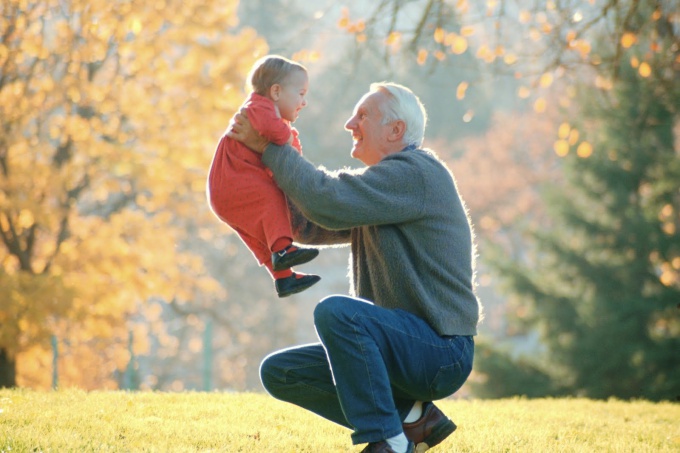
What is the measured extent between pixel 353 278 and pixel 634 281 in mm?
10899

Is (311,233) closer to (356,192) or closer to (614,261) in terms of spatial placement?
(356,192)

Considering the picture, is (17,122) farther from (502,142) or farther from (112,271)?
(502,142)

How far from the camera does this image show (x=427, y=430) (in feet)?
11.6

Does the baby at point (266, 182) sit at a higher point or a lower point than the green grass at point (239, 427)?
higher

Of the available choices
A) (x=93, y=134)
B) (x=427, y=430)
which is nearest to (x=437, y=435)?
(x=427, y=430)

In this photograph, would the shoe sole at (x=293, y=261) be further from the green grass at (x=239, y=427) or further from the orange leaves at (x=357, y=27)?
the orange leaves at (x=357, y=27)

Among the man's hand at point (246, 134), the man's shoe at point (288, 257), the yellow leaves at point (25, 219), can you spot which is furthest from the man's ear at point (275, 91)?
the yellow leaves at point (25, 219)

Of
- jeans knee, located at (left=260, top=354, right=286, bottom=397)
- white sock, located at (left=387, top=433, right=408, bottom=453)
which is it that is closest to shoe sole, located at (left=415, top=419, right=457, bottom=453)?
white sock, located at (left=387, top=433, right=408, bottom=453)

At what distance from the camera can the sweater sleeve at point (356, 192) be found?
133 inches

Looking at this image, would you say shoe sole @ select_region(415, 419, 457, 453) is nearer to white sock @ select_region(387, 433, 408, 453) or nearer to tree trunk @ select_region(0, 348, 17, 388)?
white sock @ select_region(387, 433, 408, 453)

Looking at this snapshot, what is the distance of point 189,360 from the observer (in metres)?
28.7

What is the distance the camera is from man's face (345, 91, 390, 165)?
366cm

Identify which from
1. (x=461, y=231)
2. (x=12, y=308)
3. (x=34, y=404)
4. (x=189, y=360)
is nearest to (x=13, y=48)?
(x=12, y=308)

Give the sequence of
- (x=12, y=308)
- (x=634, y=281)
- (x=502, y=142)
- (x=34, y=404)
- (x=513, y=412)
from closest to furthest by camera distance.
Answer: (x=34, y=404)
(x=513, y=412)
(x=12, y=308)
(x=634, y=281)
(x=502, y=142)
